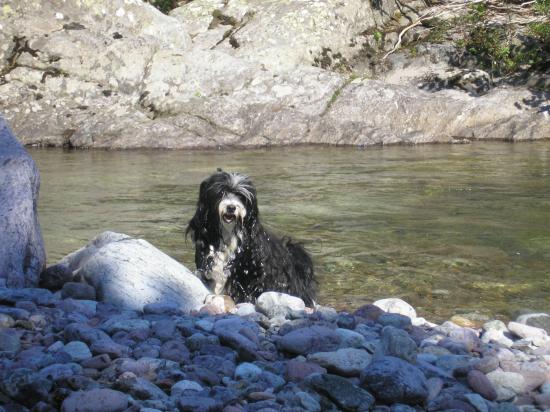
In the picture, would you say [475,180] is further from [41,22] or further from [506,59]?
[41,22]

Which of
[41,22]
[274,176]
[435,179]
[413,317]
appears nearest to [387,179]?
[435,179]

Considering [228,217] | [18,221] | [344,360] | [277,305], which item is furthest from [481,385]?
[18,221]

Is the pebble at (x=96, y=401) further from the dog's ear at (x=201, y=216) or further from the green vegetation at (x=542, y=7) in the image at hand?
the green vegetation at (x=542, y=7)

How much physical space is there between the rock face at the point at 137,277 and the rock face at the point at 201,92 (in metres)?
9.87

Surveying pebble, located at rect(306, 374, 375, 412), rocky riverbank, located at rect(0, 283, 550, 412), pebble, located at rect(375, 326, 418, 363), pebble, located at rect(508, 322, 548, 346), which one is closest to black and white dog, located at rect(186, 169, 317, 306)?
rocky riverbank, located at rect(0, 283, 550, 412)

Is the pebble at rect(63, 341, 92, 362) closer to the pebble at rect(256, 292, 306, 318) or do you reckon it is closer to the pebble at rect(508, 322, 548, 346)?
the pebble at rect(256, 292, 306, 318)

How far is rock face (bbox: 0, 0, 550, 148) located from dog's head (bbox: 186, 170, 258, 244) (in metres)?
9.23

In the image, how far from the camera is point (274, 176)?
Result: 11.9 meters

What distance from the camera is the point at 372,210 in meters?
9.50

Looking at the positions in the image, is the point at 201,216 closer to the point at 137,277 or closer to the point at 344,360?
the point at 137,277

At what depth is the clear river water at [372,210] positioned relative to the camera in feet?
21.8

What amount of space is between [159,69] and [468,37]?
6.99 meters

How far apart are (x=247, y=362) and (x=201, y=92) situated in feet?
42.1

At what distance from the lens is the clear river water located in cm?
664
